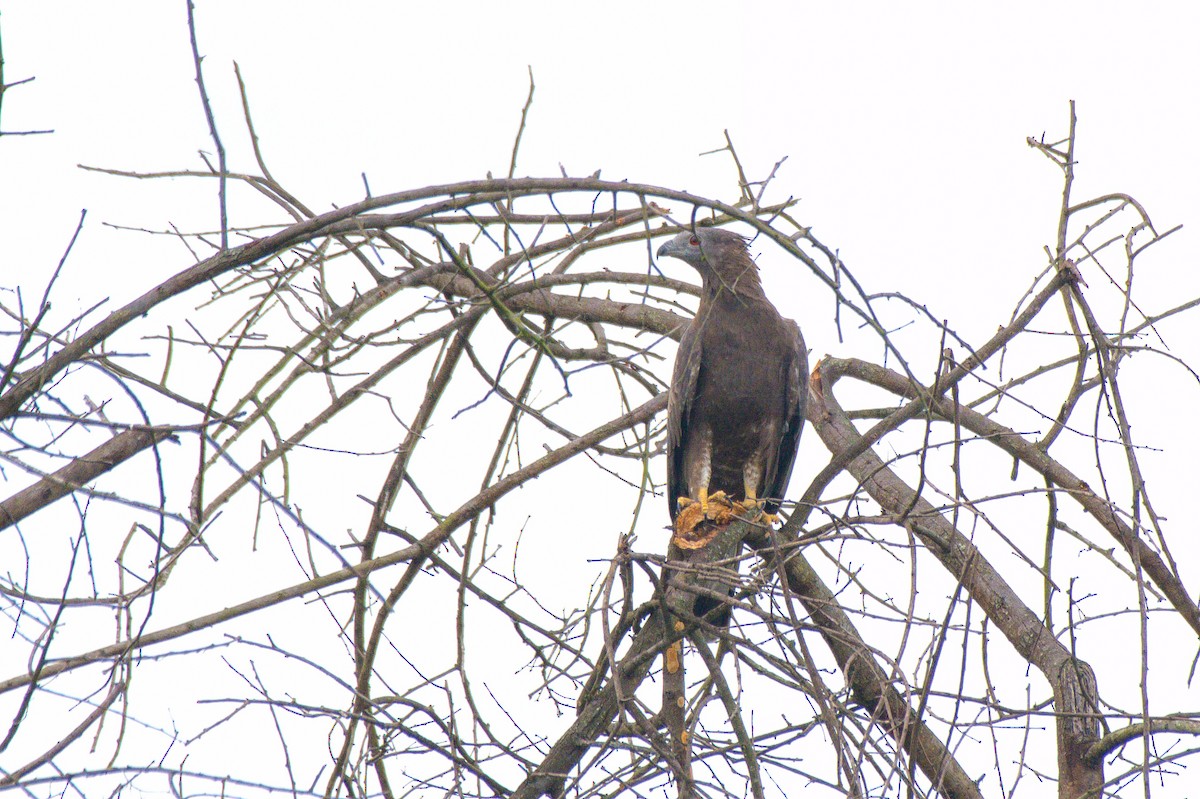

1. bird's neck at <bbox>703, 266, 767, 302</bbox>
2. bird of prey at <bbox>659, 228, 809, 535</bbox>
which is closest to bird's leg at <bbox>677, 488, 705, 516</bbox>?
bird of prey at <bbox>659, 228, 809, 535</bbox>

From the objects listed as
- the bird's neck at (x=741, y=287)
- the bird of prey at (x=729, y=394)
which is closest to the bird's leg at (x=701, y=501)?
the bird of prey at (x=729, y=394)

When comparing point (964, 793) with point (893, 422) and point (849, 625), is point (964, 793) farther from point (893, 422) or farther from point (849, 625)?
point (893, 422)

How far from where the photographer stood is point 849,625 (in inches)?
169

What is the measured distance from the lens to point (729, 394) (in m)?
5.97

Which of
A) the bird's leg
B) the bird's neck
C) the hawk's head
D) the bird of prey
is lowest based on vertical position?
the bird's leg

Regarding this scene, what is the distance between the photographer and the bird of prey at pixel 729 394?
5.90 meters

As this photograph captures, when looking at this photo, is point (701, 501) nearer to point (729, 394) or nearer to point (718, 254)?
point (729, 394)

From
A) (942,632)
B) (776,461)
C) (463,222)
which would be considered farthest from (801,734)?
(776,461)

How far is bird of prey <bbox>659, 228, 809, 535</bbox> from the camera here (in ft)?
19.4

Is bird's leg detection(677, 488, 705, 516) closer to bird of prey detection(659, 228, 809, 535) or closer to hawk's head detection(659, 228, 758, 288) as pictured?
bird of prey detection(659, 228, 809, 535)

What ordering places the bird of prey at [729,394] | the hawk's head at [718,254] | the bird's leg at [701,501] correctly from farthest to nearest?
the hawk's head at [718,254]
the bird of prey at [729,394]
the bird's leg at [701,501]

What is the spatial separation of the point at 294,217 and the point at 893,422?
230cm

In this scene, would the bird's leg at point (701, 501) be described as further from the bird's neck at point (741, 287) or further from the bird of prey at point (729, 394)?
the bird's neck at point (741, 287)

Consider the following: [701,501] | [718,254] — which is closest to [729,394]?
[701,501]
